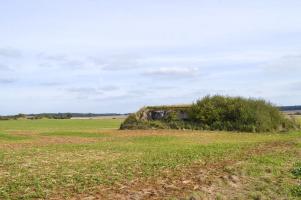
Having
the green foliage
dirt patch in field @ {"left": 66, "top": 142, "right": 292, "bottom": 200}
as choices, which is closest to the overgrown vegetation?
the green foliage

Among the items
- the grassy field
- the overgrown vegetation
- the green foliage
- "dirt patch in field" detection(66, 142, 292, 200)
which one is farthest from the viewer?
the overgrown vegetation

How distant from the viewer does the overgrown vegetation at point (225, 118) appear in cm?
3997

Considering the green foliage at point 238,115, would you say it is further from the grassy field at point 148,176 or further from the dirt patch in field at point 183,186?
the dirt patch in field at point 183,186

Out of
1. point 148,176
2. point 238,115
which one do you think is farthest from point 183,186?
point 238,115

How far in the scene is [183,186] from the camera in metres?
12.2

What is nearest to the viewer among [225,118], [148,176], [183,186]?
[183,186]

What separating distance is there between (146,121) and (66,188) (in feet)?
106

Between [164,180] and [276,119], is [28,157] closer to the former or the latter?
[164,180]

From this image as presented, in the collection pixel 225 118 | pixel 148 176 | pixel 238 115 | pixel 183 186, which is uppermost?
pixel 238 115

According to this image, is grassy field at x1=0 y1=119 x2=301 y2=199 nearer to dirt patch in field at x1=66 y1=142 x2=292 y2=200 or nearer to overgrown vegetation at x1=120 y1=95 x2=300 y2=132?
dirt patch in field at x1=66 y1=142 x2=292 y2=200

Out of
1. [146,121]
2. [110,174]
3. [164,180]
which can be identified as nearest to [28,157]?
[110,174]

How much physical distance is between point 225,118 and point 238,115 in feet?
3.37

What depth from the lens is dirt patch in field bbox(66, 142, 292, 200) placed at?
11.0 meters

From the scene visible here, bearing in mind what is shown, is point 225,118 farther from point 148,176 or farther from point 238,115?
point 148,176
